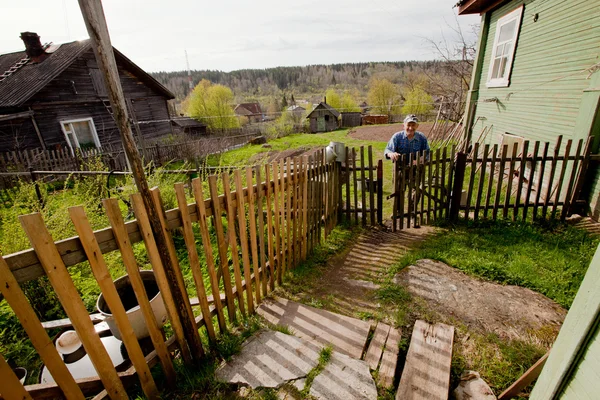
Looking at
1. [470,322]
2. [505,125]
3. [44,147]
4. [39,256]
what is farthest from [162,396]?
[44,147]

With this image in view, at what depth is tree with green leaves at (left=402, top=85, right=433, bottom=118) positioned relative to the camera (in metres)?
35.0

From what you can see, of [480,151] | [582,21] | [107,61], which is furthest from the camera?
[480,151]

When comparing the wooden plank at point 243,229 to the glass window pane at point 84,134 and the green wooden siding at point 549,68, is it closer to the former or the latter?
the green wooden siding at point 549,68

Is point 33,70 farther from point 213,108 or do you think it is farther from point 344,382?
point 213,108

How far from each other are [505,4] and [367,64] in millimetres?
134934

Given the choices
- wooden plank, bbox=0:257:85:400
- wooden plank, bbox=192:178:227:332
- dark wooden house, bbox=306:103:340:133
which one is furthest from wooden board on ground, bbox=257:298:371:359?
dark wooden house, bbox=306:103:340:133

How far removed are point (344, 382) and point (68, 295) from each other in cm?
191

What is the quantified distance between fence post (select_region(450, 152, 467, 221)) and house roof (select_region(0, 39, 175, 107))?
56.2 feet

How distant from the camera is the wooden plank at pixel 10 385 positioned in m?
1.27

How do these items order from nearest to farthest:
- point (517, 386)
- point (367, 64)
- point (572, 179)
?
point (517, 386)
point (572, 179)
point (367, 64)

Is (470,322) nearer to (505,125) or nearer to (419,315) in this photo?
(419,315)

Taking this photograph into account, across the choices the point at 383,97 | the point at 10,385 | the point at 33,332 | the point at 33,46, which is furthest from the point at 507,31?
the point at 383,97

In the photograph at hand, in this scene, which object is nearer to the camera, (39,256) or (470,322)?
(39,256)

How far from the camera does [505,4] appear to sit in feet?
24.8
